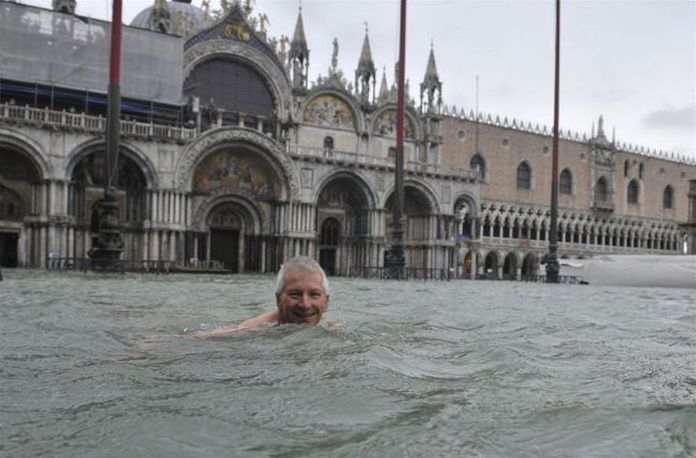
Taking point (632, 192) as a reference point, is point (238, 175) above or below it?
below

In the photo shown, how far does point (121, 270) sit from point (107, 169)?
2.66 metres

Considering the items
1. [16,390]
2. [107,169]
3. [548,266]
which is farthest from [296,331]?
[548,266]

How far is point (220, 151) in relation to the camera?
32.8 meters

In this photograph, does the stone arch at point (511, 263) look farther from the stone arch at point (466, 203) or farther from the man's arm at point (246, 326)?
the man's arm at point (246, 326)

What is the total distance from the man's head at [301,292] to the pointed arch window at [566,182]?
50292 millimetres

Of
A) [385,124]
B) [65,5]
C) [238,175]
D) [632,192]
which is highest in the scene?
[65,5]

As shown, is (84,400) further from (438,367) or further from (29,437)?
(438,367)

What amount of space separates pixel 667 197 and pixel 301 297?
6179 centimetres

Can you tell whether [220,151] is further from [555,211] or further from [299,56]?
[555,211]

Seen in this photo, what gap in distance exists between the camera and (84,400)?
2.81m

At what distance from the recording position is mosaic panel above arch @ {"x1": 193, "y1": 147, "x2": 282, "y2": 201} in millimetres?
32812

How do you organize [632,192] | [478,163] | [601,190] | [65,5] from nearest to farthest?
[65,5] → [478,163] → [601,190] → [632,192]

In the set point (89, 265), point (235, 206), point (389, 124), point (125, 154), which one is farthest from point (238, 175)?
point (89, 265)

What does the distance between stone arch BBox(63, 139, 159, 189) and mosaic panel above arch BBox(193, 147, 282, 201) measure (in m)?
2.78
